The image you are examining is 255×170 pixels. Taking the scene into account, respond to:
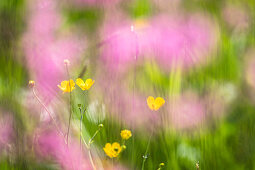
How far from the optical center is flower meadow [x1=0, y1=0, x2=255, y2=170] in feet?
1.66

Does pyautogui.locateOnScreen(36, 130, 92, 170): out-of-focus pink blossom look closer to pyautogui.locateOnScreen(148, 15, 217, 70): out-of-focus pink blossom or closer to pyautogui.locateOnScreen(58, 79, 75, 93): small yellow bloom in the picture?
pyautogui.locateOnScreen(58, 79, 75, 93): small yellow bloom

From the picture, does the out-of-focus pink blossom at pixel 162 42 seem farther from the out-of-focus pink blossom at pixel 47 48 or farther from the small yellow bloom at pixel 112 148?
the small yellow bloom at pixel 112 148

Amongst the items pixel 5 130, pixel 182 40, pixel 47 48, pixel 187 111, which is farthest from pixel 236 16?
pixel 5 130

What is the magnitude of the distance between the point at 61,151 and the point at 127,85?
146mm

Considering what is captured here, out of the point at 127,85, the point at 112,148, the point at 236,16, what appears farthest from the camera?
the point at 236,16

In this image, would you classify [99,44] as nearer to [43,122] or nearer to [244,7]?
[43,122]

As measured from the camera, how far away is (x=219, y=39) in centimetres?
60

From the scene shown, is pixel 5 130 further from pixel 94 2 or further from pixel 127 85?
pixel 94 2

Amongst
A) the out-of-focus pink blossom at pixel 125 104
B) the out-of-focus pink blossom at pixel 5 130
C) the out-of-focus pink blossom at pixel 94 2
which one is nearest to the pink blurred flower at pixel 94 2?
the out-of-focus pink blossom at pixel 94 2

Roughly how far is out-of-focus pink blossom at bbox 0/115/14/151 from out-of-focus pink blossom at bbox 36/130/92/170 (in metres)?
0.04

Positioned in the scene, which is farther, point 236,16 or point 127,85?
point 236,16

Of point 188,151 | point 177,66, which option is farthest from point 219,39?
point 188,151

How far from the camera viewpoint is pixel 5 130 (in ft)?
1.71

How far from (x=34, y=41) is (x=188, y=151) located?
31 cm
